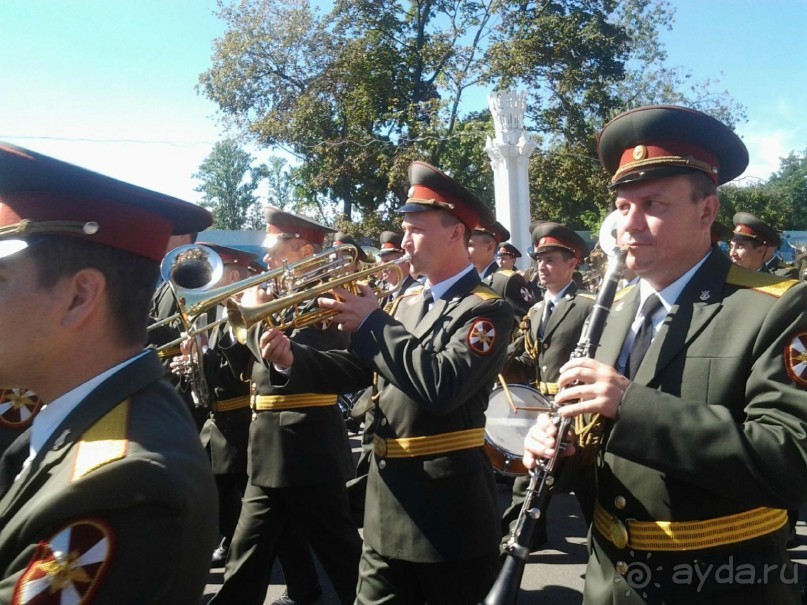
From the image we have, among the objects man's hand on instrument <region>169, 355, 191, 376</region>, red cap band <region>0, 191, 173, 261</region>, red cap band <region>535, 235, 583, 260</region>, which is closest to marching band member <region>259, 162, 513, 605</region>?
red cap band <region>0, 191, 173, 261</region>

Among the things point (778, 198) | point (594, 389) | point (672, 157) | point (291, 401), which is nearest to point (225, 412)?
point (291, 401)

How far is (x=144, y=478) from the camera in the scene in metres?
1.29

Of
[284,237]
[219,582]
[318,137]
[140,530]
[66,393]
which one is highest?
[318,137]

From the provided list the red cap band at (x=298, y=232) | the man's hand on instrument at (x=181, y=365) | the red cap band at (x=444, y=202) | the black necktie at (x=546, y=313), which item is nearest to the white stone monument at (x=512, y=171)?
the black necktie at (x=546, y=313)

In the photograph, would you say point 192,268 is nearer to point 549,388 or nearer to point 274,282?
point 274,282

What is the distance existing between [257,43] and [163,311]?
20.7m

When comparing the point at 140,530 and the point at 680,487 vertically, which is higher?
the point at 140,530

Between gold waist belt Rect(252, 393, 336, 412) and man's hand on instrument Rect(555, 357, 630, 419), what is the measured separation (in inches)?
98.3

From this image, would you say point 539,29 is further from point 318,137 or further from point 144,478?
point 144,478

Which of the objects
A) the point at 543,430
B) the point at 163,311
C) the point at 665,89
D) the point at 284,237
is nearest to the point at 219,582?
the point at 163,311

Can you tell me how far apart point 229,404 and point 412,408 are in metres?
2.40

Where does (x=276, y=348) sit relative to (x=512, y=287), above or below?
below

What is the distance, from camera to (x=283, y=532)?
4.24 m

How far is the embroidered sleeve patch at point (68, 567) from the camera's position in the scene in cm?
119
